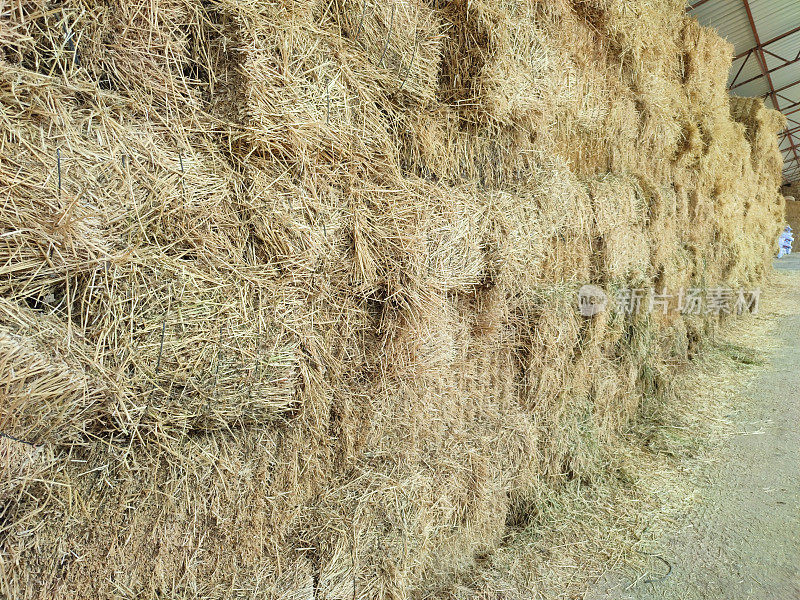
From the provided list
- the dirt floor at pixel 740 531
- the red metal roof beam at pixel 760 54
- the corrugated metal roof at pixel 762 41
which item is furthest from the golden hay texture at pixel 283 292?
the red metal roof beam at pixel 760 54

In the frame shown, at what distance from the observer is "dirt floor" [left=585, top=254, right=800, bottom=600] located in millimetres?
2379

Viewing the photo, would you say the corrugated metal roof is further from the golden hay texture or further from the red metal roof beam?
the golden hay texture

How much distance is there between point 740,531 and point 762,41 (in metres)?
16.3

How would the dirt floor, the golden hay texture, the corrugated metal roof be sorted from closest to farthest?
1. the golden hay texture
2. the dirt floor
3. the corrugated metal roof

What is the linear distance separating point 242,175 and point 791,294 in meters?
11.9

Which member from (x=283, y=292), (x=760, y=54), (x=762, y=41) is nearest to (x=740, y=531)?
(x=283, y=292)

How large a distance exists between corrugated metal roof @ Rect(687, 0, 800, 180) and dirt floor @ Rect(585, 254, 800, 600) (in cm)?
849

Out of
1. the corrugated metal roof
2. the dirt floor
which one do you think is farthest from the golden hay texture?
the corrugated metal roof

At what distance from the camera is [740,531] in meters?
2.77

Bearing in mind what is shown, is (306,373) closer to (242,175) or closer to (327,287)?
(327,287)

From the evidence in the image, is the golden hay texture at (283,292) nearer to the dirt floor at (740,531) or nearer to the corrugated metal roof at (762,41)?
the dirt floor at (740,531)

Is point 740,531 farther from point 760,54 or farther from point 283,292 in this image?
point 760,54

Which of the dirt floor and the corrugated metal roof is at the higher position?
the corrugated metal roof

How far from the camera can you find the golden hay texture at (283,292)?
130cm
